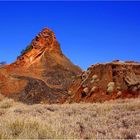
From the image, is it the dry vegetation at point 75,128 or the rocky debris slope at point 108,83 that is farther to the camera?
the rocky debris slope at point 108,83

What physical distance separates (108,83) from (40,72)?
25.9 m

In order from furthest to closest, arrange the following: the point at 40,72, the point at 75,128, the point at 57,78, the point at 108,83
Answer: the point at 40,72 → the point at 57,78 → the point at 108,83 → the point at 75,128

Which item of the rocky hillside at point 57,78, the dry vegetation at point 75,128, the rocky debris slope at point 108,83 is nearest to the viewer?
the dry vegetation at point 75,128

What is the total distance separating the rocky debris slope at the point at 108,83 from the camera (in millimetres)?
26125

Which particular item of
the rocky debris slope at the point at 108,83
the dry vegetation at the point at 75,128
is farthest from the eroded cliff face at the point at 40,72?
the dry vegetation at the point at 75,128

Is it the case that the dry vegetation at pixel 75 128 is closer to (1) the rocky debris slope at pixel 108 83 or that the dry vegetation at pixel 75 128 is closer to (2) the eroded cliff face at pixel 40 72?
(1) the rocky debris slope at pixel 108 83

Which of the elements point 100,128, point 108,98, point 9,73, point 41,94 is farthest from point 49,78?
point 100,128

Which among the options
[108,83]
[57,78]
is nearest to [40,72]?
[57,78]

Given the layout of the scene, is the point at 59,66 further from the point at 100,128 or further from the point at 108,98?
the point at 100,128

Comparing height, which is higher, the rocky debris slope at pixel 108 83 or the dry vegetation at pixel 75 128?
the rocky debris slope at pixel 108 83

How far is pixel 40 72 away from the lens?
52625 mm

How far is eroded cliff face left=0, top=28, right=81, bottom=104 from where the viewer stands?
142ft

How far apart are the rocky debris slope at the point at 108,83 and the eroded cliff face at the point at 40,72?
1192cm

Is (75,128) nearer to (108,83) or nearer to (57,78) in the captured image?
(108,83)
